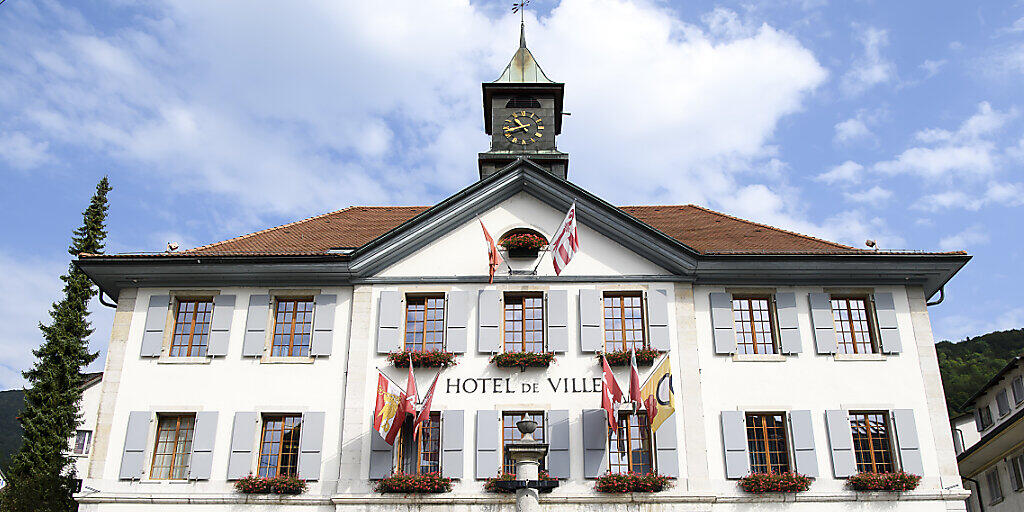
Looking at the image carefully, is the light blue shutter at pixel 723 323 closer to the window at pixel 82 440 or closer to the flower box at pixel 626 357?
the flower box at pixel 626 357

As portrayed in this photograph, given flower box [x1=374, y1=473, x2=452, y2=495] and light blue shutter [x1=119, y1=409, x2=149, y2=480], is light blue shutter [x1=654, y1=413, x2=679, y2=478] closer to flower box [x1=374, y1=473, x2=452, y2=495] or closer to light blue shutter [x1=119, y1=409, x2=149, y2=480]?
flower box [x1=374, y1=473, x2=452, y2=495]

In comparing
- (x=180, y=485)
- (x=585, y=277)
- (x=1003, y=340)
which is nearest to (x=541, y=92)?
(x=585, y=277)

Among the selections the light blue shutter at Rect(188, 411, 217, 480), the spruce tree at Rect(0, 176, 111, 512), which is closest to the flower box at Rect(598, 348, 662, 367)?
the light blue shutter at Rect(188, 411, 217, 480)

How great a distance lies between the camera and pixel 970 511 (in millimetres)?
32531

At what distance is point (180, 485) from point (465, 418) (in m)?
6.49

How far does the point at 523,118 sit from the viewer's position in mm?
29219

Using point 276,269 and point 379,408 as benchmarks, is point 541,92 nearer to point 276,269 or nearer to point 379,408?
point 276,269

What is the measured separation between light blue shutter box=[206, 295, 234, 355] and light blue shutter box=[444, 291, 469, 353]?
205 inches

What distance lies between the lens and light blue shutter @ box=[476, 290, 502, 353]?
21.6 metres

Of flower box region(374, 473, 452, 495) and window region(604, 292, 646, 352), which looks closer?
flower box region(374, 473, 452, 495)

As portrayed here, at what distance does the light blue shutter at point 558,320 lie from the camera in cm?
2158

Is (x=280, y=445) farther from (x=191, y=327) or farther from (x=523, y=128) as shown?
(x=523, y=128)

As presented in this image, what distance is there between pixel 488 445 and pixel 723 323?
20.6 feet

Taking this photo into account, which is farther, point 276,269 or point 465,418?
point 276,269
